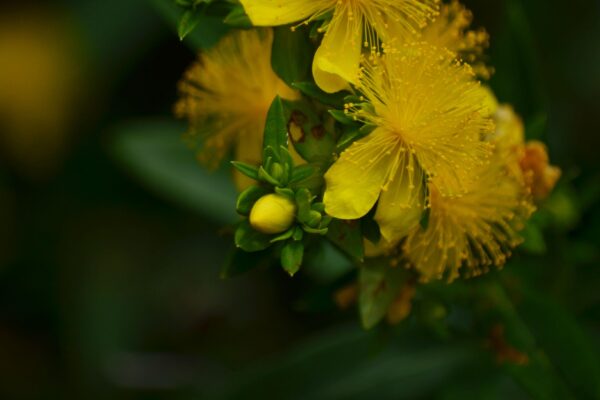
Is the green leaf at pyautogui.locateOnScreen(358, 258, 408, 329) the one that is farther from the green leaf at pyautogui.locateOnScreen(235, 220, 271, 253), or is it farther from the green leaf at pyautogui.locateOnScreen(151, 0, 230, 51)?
the green leaf at pyautogui.locateOnScreen(151, 0, 230, 51)

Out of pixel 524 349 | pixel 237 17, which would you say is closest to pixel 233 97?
pixel 237 17

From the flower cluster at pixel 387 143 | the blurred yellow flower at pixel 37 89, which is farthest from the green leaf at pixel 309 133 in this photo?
the blurred yellow flower at pixel 37 89

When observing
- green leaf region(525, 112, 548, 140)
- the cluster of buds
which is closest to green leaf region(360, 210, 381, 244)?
the cluster of buds

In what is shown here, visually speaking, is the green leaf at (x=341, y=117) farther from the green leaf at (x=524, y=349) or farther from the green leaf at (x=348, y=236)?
the green leaf at (x=524, y=349)

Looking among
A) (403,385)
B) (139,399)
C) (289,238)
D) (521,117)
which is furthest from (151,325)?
(289,238)

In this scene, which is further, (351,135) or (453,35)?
(453,35)

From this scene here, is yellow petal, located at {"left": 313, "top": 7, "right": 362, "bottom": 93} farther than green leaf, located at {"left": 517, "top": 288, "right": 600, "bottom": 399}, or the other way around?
green leaf, located at {"left": 517, "top": 288, "right": 600, "bottom": 399}

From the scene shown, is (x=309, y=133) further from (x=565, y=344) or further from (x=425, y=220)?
(x=565, y=344)
